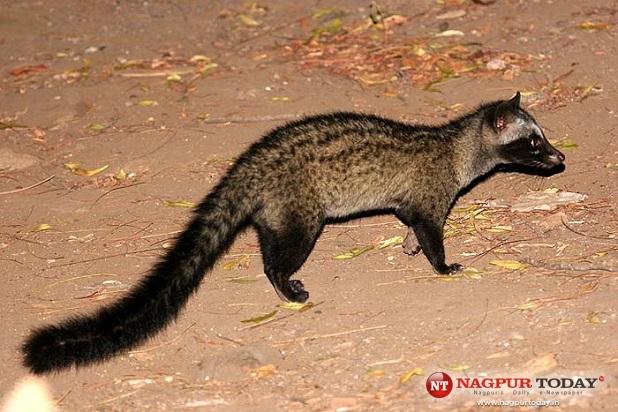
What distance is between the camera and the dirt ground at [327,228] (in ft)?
19.7

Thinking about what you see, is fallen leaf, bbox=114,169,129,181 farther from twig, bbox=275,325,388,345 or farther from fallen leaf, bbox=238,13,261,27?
fallen leaf, bbox=238,13,261,27

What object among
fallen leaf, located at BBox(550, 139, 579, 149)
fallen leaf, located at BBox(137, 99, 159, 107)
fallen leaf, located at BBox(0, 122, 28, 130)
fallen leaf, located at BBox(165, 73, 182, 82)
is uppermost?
fallen leaf, located at BBox(550, 139, 579, 149)

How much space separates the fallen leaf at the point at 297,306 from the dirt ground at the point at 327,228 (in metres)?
0.05

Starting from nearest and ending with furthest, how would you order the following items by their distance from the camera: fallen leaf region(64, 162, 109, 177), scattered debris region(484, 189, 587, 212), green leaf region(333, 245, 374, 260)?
green leaf region(333, 245, 374, 260), scattered debris region(484, 189, 587, 212), fallen leaf region(64, 162, 109, 177)

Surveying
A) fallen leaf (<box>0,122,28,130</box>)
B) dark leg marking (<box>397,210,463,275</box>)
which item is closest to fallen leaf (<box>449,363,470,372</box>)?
dark leg marking (<box>397,210,463,275</box>)

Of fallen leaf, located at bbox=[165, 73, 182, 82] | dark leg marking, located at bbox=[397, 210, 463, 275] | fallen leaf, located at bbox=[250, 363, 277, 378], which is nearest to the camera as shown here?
fallen leaf, located at bbox=[250, 363, 277, 378]

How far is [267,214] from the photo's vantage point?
7.01m

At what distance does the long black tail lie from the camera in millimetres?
6055

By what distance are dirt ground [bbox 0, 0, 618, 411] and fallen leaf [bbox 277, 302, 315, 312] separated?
5cm

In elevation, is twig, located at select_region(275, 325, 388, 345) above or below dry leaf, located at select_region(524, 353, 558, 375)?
below

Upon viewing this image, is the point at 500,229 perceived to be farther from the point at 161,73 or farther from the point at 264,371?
the point at 161,73

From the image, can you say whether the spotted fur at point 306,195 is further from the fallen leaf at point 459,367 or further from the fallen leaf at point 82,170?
the fallen leaf at point 82,170

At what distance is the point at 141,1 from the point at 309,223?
6934mm

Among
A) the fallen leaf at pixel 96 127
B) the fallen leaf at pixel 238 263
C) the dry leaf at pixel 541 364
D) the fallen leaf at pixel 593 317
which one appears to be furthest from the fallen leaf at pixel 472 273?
the fallen leaf at pixel 96 127
